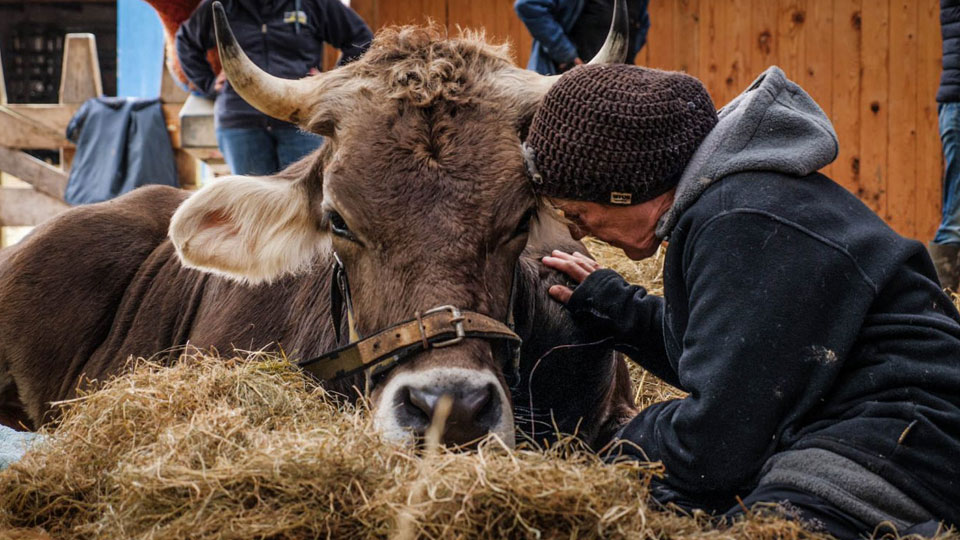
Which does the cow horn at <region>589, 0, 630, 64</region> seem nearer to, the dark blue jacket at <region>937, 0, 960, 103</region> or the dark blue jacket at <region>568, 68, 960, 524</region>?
the dark blue jacket at <region>568, 68, 960, 524</region>

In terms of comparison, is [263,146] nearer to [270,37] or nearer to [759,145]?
[270,37]

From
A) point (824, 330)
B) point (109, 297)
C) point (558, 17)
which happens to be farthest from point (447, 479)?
point (558, 17)

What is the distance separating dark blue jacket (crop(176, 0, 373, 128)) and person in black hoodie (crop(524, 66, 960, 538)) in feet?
12.7

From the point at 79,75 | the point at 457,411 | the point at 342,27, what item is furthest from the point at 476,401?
the point at 79,75

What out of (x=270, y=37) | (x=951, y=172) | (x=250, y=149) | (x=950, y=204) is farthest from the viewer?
(x=950, y=204)

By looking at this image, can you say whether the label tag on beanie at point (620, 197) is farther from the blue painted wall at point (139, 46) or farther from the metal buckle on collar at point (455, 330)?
the blue painted wall at point (139, 46)

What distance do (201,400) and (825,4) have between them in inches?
341

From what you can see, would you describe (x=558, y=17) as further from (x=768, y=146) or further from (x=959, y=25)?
(x=768, y=146)

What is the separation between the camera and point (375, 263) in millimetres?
3061

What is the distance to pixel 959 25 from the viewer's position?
668cm

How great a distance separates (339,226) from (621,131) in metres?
1.06

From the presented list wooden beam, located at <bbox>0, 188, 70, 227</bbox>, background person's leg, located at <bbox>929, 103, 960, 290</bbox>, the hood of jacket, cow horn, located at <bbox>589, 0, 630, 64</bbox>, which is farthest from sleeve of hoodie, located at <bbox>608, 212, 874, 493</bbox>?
wooden beam, located at <bbox>0, 188, 70, 227</bbox>

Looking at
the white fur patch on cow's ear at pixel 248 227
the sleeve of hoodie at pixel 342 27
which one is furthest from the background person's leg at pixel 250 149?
the white fur patch on cow's ear at pixel 248 227

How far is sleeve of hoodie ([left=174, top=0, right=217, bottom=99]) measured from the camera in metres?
6.46
